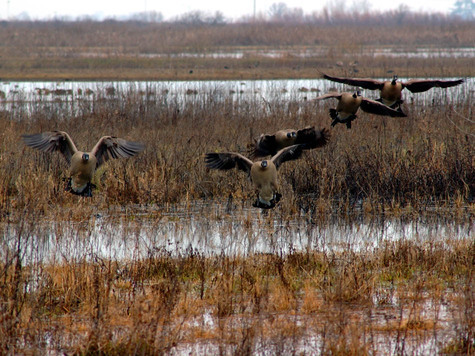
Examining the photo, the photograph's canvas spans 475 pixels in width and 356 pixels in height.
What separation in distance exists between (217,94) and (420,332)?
1296 cm

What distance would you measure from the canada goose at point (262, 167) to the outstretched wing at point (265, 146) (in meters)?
0.42

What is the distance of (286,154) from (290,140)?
21 cm

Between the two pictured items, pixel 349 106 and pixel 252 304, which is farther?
pixel 349 106

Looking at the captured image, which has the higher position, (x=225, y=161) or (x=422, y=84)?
(x=422, y=84)

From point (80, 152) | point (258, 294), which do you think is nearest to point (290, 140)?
point (80, 152)

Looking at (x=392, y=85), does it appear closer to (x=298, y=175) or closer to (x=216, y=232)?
(x=216, y=232)

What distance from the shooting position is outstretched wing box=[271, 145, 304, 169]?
7035 millimetres

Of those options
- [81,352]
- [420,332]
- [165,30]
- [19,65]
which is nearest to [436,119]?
[420,332]

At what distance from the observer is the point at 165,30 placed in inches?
1996

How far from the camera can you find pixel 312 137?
7422 millimetres

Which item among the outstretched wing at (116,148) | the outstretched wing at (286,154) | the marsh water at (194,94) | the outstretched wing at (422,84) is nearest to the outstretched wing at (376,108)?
the outstretched wing at (422,84)

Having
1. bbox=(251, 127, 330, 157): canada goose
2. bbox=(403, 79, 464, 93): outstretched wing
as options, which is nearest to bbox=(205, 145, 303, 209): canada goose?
bbox=(251, 127, 330, 157): canada goose

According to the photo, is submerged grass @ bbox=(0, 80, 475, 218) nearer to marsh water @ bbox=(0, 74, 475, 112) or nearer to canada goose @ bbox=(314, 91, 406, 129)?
canada goose @ bbox=(314, 91, 406, 129)

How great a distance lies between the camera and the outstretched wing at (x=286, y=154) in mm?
7035
